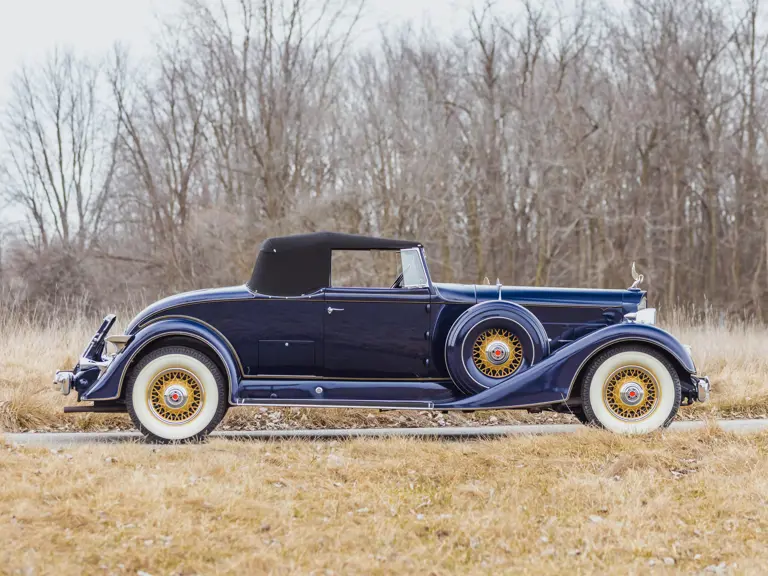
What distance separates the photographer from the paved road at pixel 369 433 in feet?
26.3

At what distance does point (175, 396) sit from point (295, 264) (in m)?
1.60

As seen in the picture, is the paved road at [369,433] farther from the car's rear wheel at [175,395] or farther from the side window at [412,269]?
the side window at [412,269]

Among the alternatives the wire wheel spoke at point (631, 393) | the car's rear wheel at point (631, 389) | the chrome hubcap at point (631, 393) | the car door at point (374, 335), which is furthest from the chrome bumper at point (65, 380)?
the chrome hubcap at point (631, 393)

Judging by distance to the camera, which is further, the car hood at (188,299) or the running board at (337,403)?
the car hood at (188,299)

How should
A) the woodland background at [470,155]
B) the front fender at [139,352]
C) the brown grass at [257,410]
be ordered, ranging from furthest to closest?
1. the woodland background at [470,155]
2. the brown grass at [257,410]
3. the front fender at [139,352]

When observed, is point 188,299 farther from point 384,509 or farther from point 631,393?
point 631,393

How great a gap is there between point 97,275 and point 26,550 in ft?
84.2

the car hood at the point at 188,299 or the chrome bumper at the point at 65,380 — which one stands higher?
the car hood at the point at 188,299

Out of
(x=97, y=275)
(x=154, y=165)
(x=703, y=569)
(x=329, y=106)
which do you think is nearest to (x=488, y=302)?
(x=703, y=569)

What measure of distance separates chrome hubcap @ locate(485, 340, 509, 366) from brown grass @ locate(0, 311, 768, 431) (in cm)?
217

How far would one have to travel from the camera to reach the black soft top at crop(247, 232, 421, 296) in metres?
7.95

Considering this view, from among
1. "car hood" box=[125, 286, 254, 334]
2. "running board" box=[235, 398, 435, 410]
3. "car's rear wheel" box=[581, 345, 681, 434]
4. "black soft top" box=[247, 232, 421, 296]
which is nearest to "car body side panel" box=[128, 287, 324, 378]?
"car hood" box=[125, 286, 254, 334]

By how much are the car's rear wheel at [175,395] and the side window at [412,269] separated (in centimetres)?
194

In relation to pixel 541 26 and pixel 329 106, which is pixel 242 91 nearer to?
pixel 329 106
